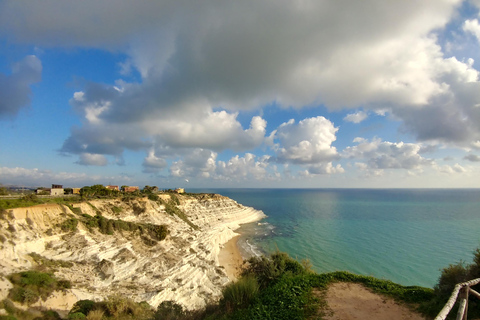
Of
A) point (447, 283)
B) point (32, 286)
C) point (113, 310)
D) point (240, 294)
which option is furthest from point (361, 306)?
point (32, 286)

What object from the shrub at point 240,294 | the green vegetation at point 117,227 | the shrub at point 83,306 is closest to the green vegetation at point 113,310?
the shrub at point 83,306

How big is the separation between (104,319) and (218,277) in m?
15.6

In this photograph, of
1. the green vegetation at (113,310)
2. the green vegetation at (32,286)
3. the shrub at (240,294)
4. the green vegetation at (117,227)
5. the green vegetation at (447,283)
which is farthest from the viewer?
the green vegetation at (117,227)

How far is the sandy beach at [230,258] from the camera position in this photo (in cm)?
2949

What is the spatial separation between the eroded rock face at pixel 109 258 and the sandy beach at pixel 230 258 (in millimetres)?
1911

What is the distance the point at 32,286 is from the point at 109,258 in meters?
9.45

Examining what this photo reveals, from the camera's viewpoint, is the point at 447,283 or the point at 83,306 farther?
the point at 83,306

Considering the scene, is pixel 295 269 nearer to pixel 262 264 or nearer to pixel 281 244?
pixel 262 264

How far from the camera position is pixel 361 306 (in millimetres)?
9086

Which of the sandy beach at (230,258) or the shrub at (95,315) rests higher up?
the shrub at (95,315)

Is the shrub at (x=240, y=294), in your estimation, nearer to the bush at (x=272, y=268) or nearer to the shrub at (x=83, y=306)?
the bush at (x=272, y=268)

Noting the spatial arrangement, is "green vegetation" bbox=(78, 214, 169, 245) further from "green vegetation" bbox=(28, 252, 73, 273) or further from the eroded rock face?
"green vegetation" bbox=(28, 252, 73, 273)

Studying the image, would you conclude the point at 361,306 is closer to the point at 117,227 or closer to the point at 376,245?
the point at 117,227

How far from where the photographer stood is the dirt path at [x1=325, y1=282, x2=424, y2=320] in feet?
27.0
